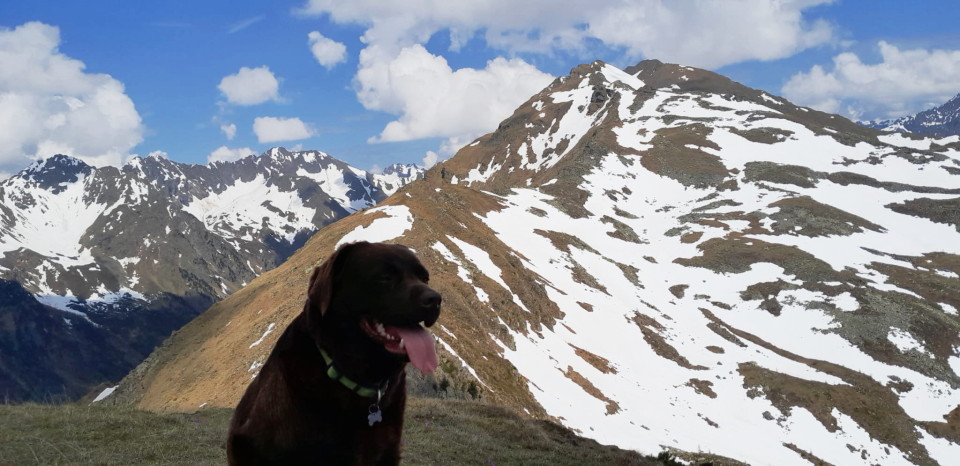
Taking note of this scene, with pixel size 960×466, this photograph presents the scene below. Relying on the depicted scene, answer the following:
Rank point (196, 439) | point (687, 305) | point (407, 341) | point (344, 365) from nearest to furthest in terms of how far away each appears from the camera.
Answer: point (407, 341), point (344, 365), point (196, 439), point (687, 305)

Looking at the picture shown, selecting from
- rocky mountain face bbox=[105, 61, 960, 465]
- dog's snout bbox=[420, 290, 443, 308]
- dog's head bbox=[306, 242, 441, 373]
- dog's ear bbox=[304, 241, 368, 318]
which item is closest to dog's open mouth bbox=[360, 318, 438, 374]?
dog's head bbox=[306, 242, 441, 373]

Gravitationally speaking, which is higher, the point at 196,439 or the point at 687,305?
the point at 687,305

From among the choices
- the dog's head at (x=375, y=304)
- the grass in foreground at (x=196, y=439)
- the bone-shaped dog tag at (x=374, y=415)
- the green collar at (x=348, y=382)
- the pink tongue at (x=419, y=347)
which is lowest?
the grass in foreground at (x=196, y=439)

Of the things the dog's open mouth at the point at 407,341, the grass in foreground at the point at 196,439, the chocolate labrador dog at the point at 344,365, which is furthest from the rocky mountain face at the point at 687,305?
the dog's open mouth at the point at 407,341

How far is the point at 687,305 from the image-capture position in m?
73.6

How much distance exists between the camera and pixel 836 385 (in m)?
53.5

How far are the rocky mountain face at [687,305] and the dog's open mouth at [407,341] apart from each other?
22296mm

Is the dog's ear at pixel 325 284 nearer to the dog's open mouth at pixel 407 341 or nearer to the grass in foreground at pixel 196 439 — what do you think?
the dog's open mouth at pixel 407 341

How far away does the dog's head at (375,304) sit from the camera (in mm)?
3771

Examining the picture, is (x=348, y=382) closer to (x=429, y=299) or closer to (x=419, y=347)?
(x=419, y=347)

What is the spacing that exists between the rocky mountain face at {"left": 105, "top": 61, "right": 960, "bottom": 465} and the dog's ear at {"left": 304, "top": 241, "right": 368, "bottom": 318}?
72.7ft

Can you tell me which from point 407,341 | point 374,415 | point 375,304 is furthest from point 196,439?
point 407,341

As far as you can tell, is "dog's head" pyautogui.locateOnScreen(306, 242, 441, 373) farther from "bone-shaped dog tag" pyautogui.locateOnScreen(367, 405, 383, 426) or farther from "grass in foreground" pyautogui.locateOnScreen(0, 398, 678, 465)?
"grass in foreground" pyautogui.locateOnScreen(0, 398, 678, 465)

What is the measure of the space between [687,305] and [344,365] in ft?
248
